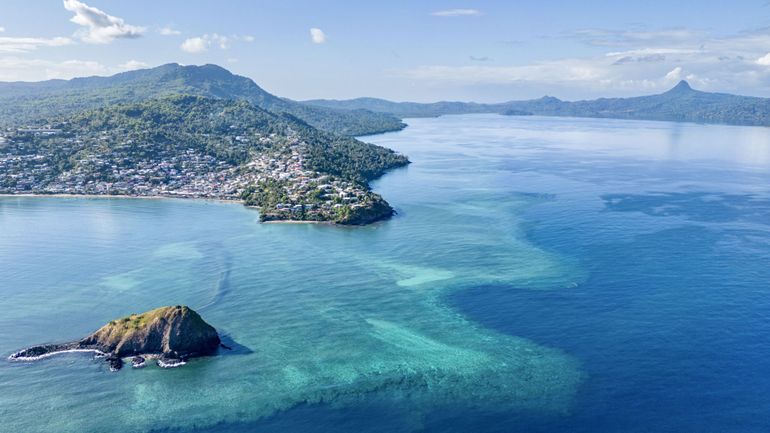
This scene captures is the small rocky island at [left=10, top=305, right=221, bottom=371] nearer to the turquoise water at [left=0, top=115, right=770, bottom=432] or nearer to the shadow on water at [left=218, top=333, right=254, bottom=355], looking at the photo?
the shadow on water at [left=218, top=333, right=254, bottom=355]

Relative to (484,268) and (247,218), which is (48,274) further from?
(484,268)

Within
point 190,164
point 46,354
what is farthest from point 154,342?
point 190,164

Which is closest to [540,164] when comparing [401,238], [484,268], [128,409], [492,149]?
[492,149]

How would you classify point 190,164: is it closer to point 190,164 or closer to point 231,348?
point 190,164

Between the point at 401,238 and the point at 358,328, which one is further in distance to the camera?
the point at 401,238

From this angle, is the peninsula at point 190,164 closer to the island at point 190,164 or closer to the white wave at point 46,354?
the island at point 190,164

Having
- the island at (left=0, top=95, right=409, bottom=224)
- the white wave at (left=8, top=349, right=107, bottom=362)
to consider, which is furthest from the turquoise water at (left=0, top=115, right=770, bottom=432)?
the island at (left=0, top=95, right=409, bottom=224)
